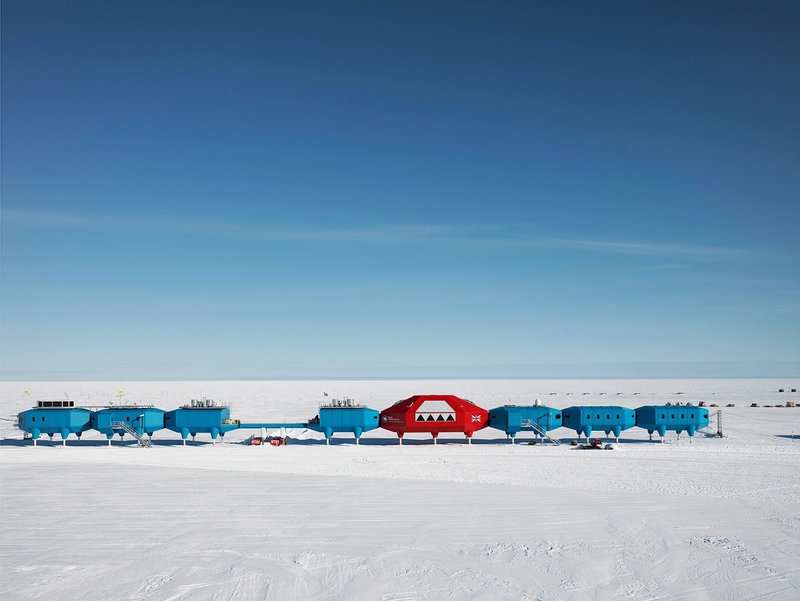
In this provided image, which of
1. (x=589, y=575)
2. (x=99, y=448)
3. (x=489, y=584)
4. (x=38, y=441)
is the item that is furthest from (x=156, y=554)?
(x=38, y=441)

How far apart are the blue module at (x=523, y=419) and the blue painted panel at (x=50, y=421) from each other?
35069mm

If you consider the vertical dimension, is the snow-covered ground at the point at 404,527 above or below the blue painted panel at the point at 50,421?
below

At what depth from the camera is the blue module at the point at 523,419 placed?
49.0 m

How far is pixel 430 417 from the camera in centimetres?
4891

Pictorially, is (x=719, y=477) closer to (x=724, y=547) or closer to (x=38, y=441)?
(x=724, y=547)

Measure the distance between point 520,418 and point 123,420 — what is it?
110ft

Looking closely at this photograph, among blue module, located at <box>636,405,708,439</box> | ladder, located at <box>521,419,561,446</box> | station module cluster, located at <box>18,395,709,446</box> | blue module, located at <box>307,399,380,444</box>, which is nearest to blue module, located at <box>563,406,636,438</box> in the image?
station module cluster, located at <box>18,395,709,446</box>

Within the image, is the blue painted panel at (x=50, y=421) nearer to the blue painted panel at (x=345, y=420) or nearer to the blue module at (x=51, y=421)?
the blue module at (x=51, y=421)

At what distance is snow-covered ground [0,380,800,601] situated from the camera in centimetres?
1828

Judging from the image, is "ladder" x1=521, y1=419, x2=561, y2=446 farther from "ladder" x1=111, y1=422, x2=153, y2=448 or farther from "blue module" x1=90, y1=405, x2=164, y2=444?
"ladder" x1=111, y1=422, x2=153, y2=448

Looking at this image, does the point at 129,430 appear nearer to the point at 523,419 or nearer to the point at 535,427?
the point at 523,419

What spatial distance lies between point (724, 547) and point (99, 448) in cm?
4512

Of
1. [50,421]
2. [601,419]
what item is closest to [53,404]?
[50,421]

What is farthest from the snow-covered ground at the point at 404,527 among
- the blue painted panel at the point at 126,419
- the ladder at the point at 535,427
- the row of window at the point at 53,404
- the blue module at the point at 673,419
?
the row of window at the point at 53,404
